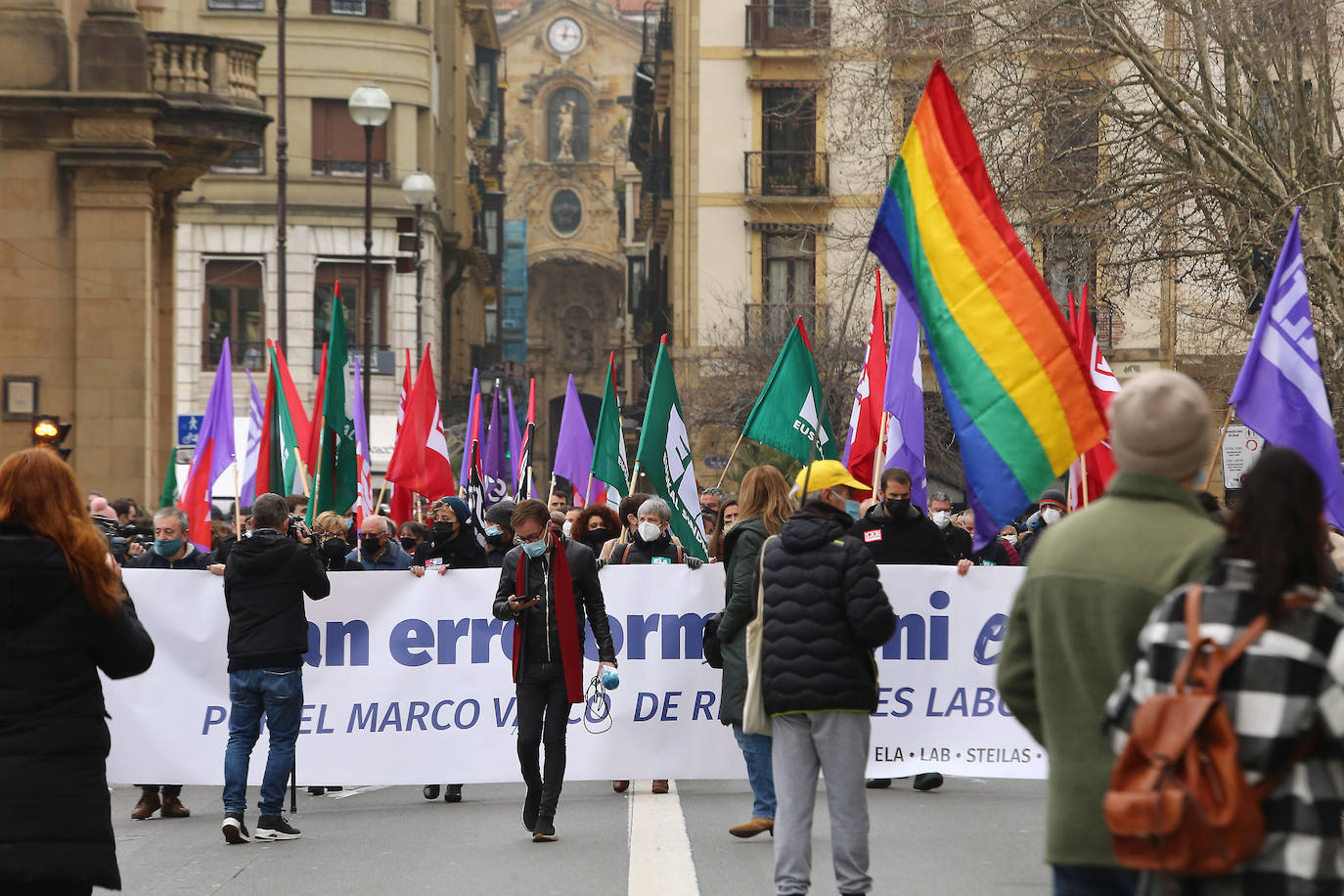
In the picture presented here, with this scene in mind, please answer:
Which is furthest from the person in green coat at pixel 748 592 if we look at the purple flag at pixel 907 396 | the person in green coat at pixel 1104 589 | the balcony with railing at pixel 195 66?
the balcony with railing at pixel 195 66

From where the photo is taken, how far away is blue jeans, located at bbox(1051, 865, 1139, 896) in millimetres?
4238

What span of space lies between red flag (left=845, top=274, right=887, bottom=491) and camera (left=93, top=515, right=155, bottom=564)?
17.0ft

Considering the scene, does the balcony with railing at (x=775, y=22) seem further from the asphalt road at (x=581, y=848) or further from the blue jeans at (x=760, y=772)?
the blue jeans at (x=760, y=772)

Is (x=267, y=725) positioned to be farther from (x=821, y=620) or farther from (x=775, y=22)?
(x=775, y=22)

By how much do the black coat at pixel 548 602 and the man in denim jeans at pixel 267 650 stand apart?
111cm

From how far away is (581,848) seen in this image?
9797mm

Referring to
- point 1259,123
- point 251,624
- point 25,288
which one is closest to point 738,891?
point 251,624

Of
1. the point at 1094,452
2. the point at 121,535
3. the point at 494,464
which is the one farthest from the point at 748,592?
the point at 494,464

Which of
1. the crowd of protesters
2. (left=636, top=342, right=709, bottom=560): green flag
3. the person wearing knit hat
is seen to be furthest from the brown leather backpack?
(left=636, top=342, right=709, bottom=560): green flag

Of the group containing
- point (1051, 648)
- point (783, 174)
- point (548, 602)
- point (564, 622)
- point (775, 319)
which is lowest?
point (564, 622)

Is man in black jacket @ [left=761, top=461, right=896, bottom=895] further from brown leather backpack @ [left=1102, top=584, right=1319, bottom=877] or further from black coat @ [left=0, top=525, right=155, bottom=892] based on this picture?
brown leather backpack @ [left=1102, top=584, right=1319, bottom=877]

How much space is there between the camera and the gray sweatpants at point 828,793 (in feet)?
23.4

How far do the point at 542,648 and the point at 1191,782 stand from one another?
21.9 ft

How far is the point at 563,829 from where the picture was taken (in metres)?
10.5
